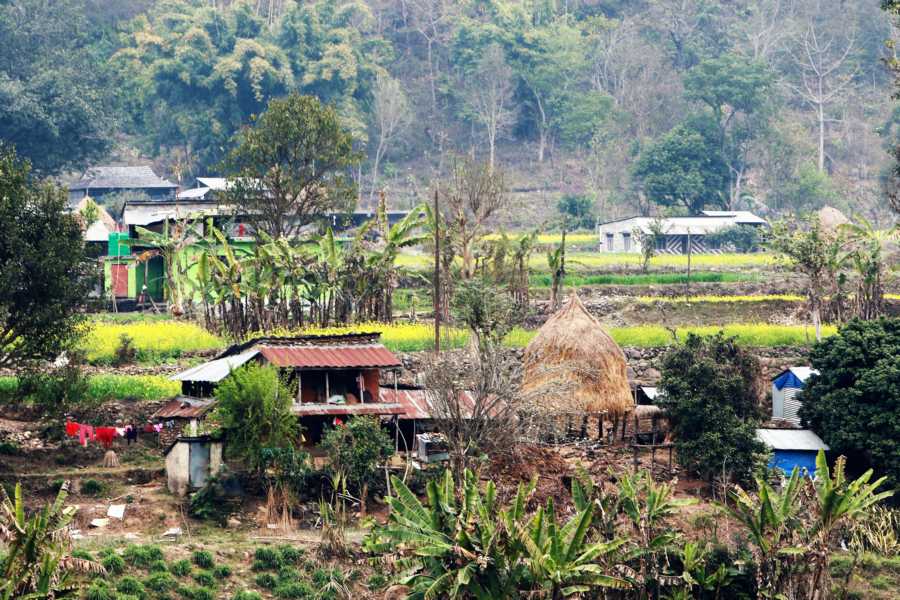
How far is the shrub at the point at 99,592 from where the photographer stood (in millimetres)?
26359

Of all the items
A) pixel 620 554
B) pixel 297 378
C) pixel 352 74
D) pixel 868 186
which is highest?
pixel 352 74

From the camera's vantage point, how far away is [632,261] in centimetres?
6412

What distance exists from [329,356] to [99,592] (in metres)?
9.15

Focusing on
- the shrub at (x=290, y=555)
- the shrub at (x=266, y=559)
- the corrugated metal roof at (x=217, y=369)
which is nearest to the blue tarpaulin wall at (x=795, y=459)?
the shrub at (x=290, y=555)

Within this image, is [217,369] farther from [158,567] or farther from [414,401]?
[158,567]

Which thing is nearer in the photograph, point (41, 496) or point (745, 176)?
point (41, 496)

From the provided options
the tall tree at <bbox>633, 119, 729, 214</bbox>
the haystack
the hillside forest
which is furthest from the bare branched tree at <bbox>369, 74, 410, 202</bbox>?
the haystack

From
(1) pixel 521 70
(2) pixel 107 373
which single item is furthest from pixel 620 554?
(1) pixel 521 70

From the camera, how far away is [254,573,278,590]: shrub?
28.5m

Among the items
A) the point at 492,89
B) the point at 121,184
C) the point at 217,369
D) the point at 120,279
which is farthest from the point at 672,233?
the point at 217,369

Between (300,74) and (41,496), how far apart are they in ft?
198

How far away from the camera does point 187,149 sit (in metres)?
89.3

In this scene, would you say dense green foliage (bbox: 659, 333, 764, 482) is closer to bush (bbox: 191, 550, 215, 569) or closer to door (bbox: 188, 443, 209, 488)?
door (bbox: 188, 443, 209, 488)

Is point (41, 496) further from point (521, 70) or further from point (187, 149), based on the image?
point (521, 70)
